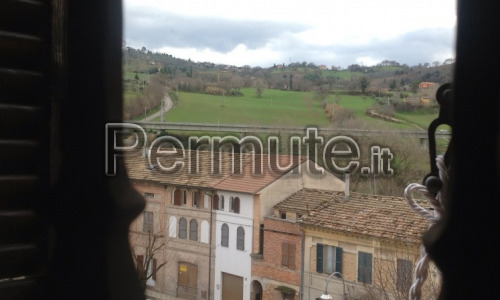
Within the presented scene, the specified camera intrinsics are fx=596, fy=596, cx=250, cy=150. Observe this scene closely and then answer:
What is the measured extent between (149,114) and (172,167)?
0.09 m

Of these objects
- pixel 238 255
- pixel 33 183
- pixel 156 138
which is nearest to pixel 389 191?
pixel 238 255

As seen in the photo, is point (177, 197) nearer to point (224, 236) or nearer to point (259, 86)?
point (224, 236)

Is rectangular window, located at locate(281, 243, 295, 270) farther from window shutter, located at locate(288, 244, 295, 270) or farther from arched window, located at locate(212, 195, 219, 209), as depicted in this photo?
arched window, located at locate(212, 195, 219, 209)

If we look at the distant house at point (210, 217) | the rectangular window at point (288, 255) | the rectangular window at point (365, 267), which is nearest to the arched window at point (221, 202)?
the distant house at point (210, 217)

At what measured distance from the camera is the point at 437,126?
587 millimetres

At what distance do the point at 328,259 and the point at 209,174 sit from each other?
23 cm

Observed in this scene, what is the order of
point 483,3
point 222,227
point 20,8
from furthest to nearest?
point 222,227 → point 20,8 → point 483,3

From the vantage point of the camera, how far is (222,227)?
86 cm

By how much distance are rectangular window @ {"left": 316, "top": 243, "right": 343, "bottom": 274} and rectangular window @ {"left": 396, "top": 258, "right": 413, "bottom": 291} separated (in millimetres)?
73

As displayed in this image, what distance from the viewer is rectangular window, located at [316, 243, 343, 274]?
762mm

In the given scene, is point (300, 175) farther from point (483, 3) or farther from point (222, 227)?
point (483, 3)

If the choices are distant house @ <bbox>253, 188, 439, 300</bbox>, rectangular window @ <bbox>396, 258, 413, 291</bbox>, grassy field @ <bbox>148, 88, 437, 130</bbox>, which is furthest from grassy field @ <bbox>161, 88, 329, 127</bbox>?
rectangular window @ <bbox>396, 258, 413, 291</bbox>

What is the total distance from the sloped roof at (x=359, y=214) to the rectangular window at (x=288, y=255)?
0.13ft

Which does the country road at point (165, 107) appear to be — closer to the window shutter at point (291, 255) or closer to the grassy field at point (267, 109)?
the grassy field at point (267, 109)
